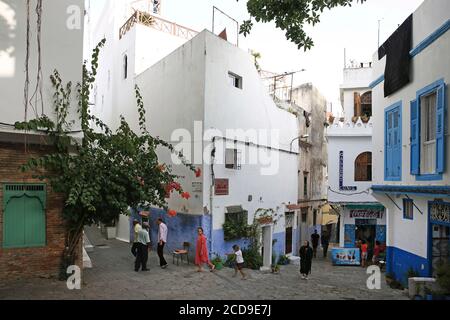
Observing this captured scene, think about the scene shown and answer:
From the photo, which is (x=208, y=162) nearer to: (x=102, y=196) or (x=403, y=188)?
(x=102, y=196)

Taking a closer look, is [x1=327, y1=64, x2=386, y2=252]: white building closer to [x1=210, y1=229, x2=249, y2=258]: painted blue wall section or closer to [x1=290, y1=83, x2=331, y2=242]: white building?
[x1=290, y1=83, x2=331, y2=242]: white building

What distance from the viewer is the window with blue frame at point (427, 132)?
31.2ft

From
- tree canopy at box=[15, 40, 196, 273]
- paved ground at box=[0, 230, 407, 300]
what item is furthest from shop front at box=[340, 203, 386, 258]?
tree canopy at box=[15, 40, 196, 273]

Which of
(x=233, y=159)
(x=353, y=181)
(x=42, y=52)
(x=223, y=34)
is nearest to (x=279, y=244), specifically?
(x=353, y=181)

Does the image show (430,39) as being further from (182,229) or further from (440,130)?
(182,229)

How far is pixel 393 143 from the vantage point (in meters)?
12.6

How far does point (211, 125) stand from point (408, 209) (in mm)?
6734

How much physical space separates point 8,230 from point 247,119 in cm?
975

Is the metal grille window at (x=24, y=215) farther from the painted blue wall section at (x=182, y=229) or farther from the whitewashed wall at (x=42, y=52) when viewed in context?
the painted blue wall section at (x=182, y=229)

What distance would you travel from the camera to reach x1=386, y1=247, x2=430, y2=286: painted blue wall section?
430 inches

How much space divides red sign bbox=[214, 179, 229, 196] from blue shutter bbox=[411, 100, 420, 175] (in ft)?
20.6

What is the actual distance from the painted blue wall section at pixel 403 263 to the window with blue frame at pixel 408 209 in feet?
3.39

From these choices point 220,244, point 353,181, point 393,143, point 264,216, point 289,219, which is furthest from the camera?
point 289,219
